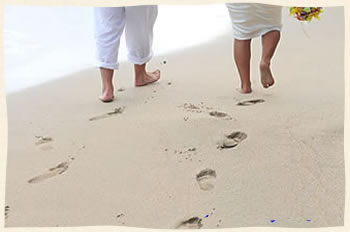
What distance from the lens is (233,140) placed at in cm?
109

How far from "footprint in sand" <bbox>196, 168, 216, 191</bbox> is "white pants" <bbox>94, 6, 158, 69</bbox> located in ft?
0.94

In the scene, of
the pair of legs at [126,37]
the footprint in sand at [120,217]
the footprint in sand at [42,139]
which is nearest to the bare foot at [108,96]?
the pair of legs at [126,37]

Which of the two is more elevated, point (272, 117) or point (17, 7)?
point (17, 7)

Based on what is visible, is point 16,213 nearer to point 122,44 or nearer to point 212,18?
point 122,44

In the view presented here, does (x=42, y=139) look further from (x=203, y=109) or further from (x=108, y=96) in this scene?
(x=203, y=109)

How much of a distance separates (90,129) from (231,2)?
1.35 feet

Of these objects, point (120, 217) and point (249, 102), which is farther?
point (249, 102)

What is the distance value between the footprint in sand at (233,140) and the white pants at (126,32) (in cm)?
25

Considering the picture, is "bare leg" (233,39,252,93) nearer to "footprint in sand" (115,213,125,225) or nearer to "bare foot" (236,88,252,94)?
"bare foot" (236,88,252,94)

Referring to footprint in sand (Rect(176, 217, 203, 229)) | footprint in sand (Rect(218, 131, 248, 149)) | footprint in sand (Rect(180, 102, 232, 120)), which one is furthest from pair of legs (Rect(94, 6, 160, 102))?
footprint in sand (Rect(176, 217, 203, 229))

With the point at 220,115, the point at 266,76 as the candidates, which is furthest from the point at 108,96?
the point at 266,76

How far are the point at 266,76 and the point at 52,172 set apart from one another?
52 cm

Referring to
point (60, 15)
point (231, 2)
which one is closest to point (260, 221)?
point (231, 2)

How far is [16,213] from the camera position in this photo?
1028 millimetres
